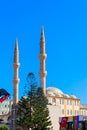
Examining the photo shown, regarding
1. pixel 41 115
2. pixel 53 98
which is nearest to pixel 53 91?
pixel 53 98

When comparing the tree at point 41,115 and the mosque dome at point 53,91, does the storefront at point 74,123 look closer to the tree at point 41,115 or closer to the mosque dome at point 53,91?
the tree at point 41,115

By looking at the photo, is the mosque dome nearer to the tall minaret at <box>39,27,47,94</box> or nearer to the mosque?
the mosque

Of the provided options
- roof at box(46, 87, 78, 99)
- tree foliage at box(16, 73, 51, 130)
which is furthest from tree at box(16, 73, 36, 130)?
roof at box(46, 87, 78, 99)

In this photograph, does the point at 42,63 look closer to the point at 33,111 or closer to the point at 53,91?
the point at 33,111

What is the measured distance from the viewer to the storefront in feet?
146

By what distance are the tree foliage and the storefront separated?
9.90ft

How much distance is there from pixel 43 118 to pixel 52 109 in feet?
19.7

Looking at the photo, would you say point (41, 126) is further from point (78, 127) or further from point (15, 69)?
point (15, 69)

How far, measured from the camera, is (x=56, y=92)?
284ft

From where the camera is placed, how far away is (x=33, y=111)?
168 ft

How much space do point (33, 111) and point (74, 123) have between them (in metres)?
7.48

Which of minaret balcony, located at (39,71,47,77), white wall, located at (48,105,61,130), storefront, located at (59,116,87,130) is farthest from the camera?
minaret balcony, located at (39,71,47,77)

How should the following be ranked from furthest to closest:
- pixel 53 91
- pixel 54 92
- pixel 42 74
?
pixel 53 91, pixel 54 92, pixel 42 74

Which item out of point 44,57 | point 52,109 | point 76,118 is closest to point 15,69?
point 44,57
